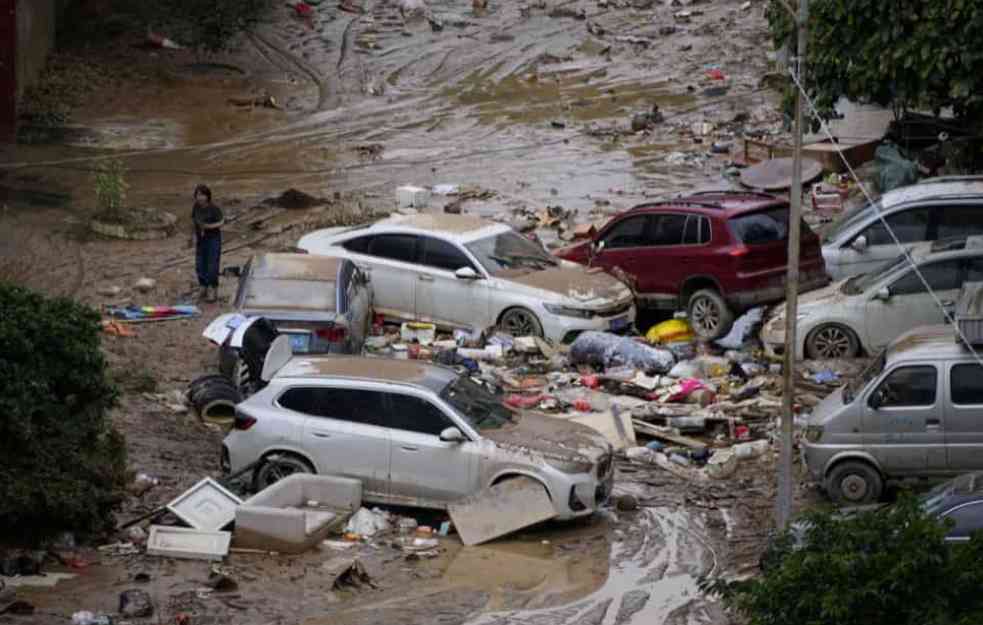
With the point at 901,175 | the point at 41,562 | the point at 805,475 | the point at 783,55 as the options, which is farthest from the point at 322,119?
the point at 41,562

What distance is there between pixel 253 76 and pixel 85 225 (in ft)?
44.7

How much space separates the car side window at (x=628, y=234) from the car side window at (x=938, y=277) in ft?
12.5

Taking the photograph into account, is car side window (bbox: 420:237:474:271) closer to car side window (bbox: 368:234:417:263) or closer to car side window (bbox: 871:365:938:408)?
car side window (bbox: 368:234:417:263)

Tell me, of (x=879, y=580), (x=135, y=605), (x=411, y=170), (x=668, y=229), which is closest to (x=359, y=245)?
(x=668, y=229)

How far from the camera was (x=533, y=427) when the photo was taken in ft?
54.1

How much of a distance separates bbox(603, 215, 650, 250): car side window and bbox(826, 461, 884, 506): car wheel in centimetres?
664

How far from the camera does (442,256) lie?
22.3 meters

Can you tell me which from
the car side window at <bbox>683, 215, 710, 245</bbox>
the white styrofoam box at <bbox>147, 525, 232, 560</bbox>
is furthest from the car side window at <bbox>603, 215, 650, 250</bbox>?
the white styrofoam box at <bbox>147, 525, 232, 560</bbox>

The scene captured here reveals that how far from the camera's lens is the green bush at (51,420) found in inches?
552

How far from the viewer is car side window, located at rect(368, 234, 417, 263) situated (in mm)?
22547

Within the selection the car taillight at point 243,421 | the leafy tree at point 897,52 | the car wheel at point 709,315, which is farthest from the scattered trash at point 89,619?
the leafy tree at point 897,52

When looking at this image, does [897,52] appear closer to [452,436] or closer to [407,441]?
[452,436]

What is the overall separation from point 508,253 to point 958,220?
575cm

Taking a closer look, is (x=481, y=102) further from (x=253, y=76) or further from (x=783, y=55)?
(x=783, y=55)
